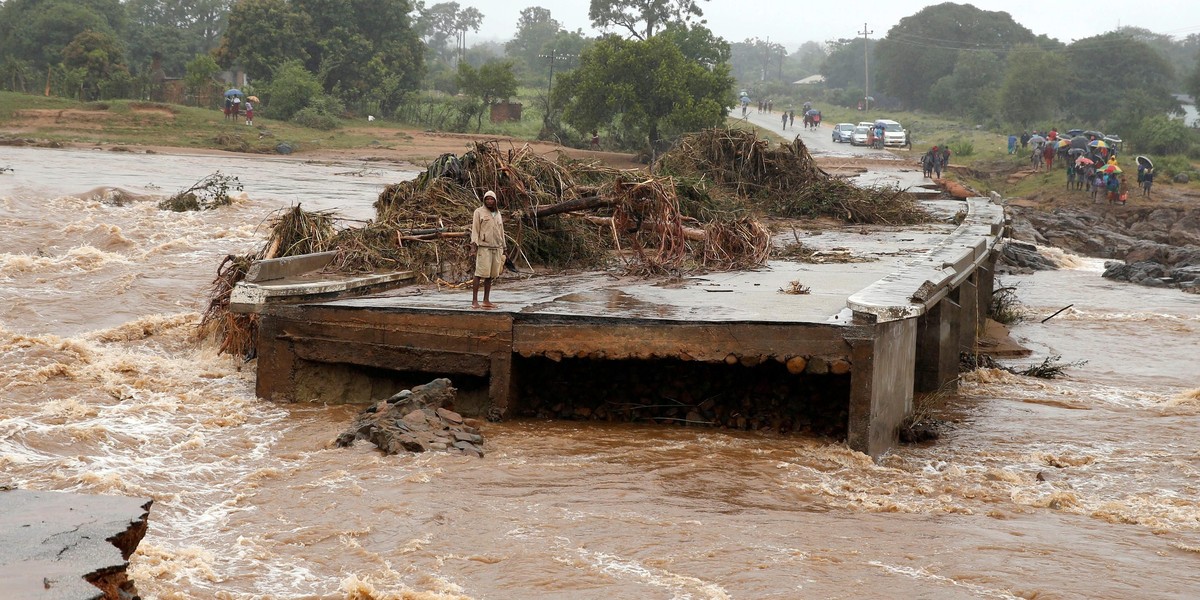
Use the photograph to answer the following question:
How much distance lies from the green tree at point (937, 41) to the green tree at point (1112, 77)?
1538cm

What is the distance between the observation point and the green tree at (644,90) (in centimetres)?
3922

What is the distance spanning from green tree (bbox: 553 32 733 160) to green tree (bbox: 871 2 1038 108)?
135 feet

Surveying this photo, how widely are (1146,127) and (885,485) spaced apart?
4262 centimetres

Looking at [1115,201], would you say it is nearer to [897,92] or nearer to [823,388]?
[823,388]

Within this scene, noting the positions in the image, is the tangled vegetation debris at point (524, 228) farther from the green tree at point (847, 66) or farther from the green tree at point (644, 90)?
the green tree at point (847, 66)

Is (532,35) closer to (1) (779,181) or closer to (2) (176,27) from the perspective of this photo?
(2) (176,27)

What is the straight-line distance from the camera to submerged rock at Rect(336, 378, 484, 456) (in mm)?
7949

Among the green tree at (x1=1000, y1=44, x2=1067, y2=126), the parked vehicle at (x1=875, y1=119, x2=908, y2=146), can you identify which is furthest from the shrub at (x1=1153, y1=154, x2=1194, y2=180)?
the green tree at (x1=1000, y1=44, x2=1067, y2=126)

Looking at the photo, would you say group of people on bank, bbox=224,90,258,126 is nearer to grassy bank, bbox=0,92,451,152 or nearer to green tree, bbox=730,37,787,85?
grassy bank, bbox=0,92,451,152

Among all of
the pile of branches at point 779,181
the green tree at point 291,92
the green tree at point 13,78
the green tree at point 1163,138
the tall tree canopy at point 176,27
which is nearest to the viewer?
the pile of branches at point 779,181

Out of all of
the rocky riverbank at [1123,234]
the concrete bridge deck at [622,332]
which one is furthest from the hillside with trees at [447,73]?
the concrete bridge deck at [622,332]

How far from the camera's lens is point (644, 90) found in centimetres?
4009

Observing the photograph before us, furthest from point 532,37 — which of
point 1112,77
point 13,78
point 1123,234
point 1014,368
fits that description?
point 1014,368

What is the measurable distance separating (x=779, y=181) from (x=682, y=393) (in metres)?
11.7
